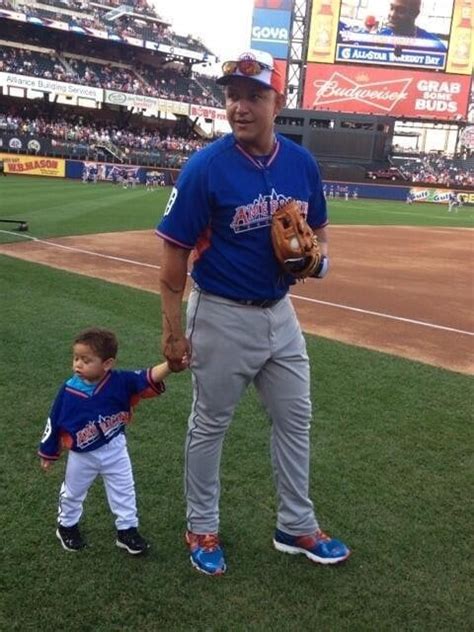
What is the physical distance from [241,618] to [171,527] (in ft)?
2.37

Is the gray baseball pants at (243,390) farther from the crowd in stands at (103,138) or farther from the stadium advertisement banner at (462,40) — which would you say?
the stadium advertisement banner at (462,40)

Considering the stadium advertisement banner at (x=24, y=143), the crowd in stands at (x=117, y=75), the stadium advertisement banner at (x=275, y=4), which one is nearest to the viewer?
the stadium advertisement banner at (x=24, y=143)

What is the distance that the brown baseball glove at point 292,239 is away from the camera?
99.5 inches

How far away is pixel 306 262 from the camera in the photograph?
8.58 ft

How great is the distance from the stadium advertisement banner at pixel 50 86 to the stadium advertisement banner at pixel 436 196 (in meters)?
22.5

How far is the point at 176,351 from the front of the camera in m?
2.62

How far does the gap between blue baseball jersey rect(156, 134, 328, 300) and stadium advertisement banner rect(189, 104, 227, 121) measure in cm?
4826

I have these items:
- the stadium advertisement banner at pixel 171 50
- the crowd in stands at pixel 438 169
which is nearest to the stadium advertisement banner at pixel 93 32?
the stadium advertisement banner at pixel 171 50

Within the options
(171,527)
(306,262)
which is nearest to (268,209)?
(306,262)

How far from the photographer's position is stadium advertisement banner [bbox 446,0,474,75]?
47.4 metres

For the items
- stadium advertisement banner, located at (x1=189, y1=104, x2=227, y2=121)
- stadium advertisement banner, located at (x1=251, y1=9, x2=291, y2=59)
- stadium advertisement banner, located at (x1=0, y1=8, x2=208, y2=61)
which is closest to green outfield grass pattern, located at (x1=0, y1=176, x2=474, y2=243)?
stadium advertisement banner, located at (x1=0, y1=8, x2=208, y2=61)

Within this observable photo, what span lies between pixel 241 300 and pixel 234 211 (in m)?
0.37

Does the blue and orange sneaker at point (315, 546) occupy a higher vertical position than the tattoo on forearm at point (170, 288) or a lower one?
lower

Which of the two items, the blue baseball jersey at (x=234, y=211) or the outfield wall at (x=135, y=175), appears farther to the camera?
the outfield wall at (x=135, y=175)
